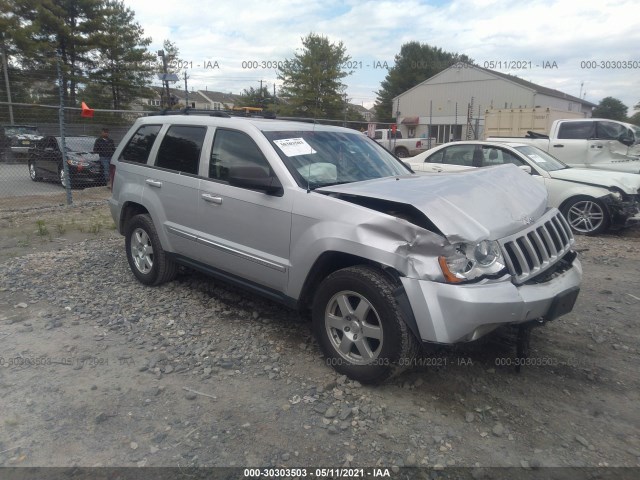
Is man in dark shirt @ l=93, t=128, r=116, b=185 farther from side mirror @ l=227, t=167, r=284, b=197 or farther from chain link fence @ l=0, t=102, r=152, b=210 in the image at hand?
side mirror @ l=227, t=167, r=284, b=197

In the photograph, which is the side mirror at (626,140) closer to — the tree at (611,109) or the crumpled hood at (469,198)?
the crumpled hood at (469,198)

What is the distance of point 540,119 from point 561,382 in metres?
16.5

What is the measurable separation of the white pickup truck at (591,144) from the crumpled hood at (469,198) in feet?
22.3

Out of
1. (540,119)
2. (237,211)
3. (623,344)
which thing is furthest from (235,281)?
(540,119)

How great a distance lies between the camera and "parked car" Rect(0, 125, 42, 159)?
11.5 meters

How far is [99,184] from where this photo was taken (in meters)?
13.1

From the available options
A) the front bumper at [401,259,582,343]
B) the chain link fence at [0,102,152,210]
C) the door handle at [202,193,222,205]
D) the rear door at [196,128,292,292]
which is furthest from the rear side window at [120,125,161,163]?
the chain link fence at [0,102,152,210]

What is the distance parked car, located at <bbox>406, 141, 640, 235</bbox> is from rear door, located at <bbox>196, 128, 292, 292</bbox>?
5.07 meters

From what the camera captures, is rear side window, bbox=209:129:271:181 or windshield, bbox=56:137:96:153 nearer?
rear side window, bbox=209:129:271:181

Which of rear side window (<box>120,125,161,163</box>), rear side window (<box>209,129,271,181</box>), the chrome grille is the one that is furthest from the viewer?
rear side window (<box>120,125,161,163</box>)

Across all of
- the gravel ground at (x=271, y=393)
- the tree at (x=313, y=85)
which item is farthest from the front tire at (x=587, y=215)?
the tree at (x=313, y=85)

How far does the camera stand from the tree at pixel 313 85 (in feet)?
102

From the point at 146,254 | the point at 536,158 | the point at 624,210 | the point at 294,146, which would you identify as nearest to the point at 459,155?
the point at 536,158

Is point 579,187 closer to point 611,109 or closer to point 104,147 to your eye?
point 104,147
